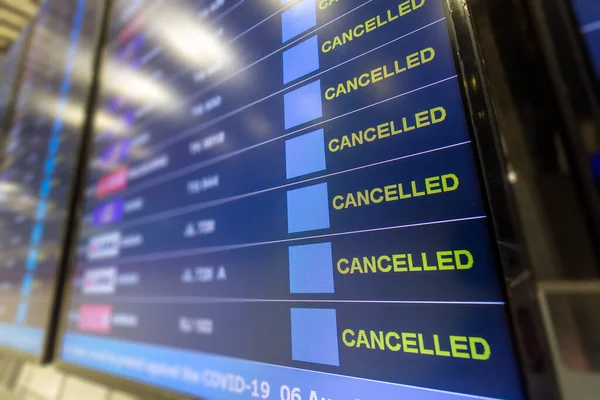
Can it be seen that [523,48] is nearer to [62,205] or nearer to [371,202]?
[371,202]

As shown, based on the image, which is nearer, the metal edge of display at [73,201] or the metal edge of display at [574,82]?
the metal edge of display at [574,82]

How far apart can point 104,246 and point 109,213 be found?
0.09 metres

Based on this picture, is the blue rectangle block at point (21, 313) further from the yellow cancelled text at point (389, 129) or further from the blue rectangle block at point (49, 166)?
the yellow cancelled text at point (389, 129)

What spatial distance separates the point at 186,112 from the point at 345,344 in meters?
0.63

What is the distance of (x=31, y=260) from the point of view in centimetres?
119

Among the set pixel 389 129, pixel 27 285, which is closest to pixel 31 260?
pixel 27 285

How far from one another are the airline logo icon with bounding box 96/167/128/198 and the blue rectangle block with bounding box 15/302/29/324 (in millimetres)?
518

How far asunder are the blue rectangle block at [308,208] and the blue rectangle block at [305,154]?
0.10 ft

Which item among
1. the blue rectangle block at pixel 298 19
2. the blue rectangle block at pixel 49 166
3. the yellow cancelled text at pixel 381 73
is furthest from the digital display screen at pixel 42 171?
the yellow cancelled text at pixel 381 73

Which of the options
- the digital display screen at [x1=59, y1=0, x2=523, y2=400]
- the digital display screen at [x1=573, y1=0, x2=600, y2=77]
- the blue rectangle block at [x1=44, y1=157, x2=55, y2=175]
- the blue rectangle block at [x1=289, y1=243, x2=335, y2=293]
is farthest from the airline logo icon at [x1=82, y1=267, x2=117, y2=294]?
the digital display screen at [x1=573, y1=0, x2=600, y2=77]

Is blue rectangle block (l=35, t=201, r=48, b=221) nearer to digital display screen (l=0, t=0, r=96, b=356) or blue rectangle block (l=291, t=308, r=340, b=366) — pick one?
digital display screen (l=0, t=0, r=96, b=356)

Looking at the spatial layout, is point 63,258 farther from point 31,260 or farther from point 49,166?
point 49,166

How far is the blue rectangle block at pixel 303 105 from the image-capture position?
1.81 ft

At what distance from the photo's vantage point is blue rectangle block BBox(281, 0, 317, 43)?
593mm
